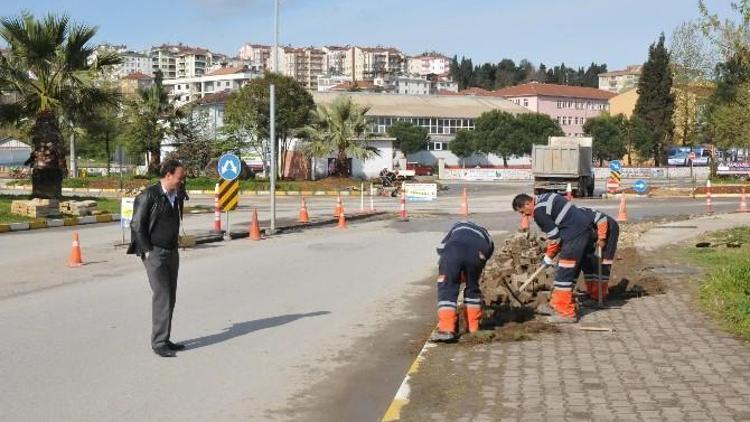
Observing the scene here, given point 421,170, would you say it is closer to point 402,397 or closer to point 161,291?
point 161,291

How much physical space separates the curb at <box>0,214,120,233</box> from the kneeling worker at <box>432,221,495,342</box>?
57.6ft

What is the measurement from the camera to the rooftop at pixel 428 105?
103213 mm

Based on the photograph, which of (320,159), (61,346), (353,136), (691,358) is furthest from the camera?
(320,159)

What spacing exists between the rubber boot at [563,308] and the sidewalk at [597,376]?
0.17 meters

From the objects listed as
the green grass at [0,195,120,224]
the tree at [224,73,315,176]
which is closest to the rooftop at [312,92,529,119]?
the tree at [224,73,315,176]

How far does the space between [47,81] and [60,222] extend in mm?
5463

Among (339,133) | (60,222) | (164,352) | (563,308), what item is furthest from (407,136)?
(164,352)

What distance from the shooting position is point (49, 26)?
27.6m

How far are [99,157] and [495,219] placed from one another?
75.1 meters

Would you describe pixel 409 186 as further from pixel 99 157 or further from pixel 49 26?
pixel 99 157

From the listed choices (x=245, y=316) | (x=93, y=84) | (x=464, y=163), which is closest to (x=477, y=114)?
(x=464, y=163)

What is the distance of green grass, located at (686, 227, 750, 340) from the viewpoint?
8805mm

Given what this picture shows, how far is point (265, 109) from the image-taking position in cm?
5306

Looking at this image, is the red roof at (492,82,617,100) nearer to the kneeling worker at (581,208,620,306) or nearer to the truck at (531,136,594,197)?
the truck at (531,136,594,197)
